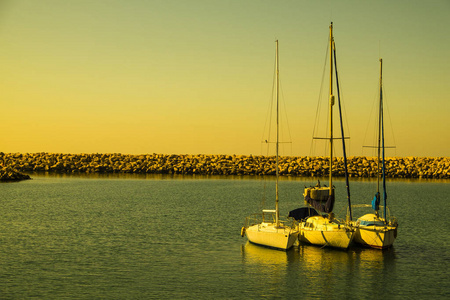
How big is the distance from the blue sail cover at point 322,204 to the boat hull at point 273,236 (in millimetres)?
3169

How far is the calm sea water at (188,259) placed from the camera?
2553 centimetres

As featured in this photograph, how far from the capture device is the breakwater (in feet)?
354

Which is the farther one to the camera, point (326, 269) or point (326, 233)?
point (326, 233)

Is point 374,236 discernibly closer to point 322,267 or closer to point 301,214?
point 301,214

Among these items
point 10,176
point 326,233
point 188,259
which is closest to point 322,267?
point 326,233

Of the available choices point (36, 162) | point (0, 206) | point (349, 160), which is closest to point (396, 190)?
point (349, 160)

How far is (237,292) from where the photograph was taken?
2516 centimetres

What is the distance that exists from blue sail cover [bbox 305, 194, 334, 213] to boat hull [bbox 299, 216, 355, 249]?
6.55 feet

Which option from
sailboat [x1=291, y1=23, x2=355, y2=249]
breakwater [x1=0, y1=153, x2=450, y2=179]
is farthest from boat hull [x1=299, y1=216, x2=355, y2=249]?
breakwater [x1=0, y1=153, x2=450, y2=179]

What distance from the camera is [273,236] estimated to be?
107 ft

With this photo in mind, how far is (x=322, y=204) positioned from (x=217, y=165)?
79.7 m

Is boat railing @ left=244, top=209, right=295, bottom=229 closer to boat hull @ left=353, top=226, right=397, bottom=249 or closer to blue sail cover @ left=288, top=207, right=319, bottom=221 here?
blue sail cover @ left=288, top=207, right=319, bottom=221

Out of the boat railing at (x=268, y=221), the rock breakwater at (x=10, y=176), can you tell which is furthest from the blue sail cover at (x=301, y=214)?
the rock breakwater at (x=10, y=176)

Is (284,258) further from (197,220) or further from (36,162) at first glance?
(36,162)
